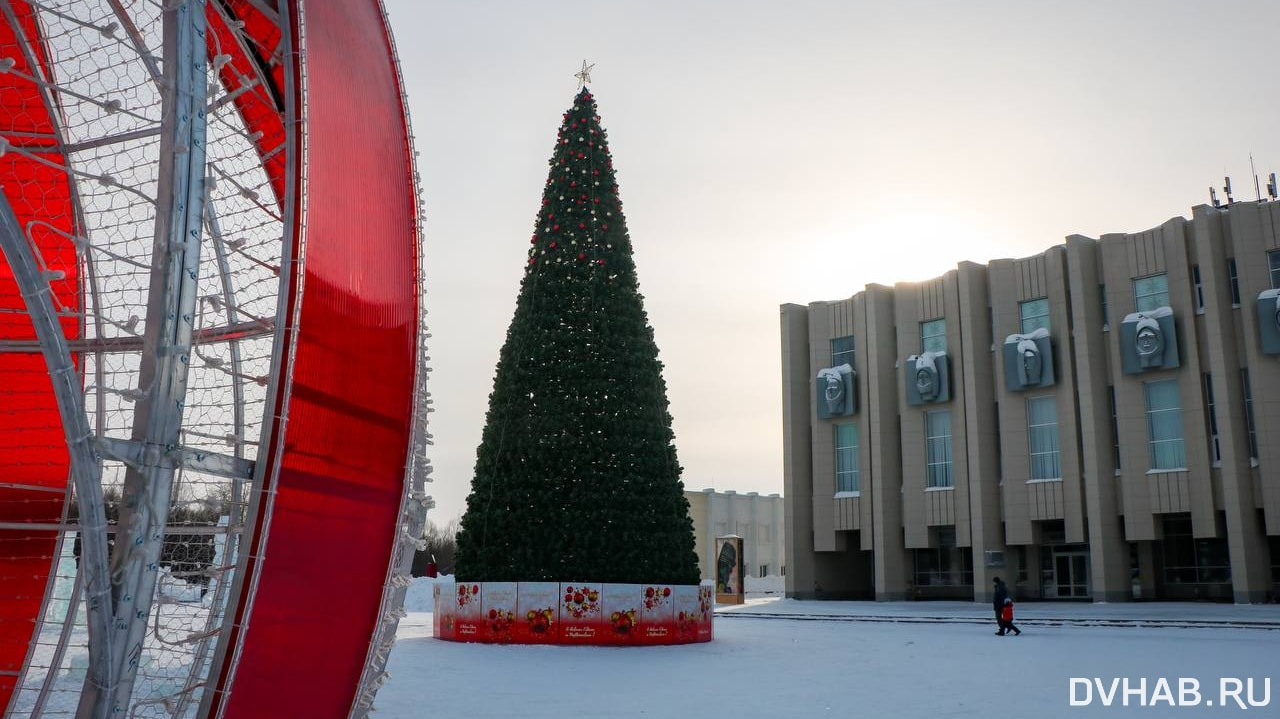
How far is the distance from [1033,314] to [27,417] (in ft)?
140

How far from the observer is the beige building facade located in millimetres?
39344

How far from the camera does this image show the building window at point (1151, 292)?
137 ft

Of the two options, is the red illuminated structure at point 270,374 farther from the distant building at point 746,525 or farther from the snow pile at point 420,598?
the distant building at point 746,525

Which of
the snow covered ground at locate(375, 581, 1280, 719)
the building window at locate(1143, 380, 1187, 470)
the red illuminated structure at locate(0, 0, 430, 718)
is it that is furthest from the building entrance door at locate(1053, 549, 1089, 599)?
the red illuminated structure at locate(0, 0, 430, 718)

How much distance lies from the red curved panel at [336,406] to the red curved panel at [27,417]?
422 centimetres

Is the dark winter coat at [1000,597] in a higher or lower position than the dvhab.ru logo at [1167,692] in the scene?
higher

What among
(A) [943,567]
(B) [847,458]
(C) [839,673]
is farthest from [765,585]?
(C) [839,673]

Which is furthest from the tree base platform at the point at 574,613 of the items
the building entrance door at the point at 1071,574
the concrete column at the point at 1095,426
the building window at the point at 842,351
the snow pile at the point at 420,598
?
the building window at the point at 842,351

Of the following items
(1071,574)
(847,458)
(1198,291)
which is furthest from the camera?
(847,458)

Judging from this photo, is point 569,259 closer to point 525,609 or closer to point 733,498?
point 525,609

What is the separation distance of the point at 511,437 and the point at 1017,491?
3005 centimetres

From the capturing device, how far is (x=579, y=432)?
21391mm

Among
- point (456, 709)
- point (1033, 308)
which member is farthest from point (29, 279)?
point (1033, 308)

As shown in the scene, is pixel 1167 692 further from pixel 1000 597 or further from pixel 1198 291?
pixel 1198 291
